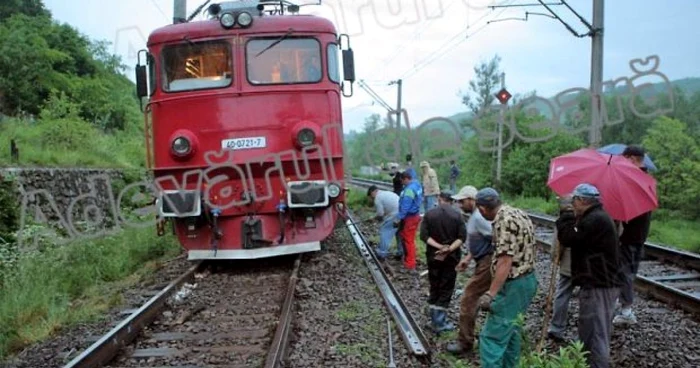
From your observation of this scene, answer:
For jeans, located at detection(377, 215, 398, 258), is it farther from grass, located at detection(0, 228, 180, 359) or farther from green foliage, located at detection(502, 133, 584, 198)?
green foliage, located at detection(502, 133, 584, 198)

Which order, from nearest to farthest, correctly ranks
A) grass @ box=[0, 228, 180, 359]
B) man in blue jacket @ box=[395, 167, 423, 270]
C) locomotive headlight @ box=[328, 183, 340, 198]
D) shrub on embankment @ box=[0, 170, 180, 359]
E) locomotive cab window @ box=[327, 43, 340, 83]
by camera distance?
grass @ box=[0, 228, 180, 359], shrub on embankment @ box=[0, 170, 180, 359], locomotive headlight @ box=[328, 183, 340, 198], man in blue jacket @ box=[395, 167, 423, 270], locomotive cab window @ box=[327, 43, 340, 83]

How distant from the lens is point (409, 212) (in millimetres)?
9094

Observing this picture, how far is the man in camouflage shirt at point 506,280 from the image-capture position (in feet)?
14.9

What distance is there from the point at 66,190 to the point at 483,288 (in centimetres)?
1130

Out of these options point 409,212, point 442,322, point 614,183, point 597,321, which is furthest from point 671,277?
point 597,321

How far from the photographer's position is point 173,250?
11547 mm

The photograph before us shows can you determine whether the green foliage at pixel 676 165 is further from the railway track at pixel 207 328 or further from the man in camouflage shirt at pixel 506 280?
the man in camouflage shirt at pixel 506 280

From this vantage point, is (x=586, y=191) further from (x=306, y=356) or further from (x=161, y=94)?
(x=161, y=94)

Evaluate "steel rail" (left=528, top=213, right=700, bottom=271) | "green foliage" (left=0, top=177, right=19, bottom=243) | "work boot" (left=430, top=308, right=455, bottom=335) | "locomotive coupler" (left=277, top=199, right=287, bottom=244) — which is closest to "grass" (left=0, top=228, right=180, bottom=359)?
"green foliage" (left=0, top=177, right=19, bottom=243)

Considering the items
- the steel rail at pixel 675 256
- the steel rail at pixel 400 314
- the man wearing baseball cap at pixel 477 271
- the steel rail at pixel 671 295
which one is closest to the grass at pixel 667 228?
the steel rail at pixel 675 256

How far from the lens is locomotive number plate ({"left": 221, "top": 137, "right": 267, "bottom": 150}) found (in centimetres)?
865

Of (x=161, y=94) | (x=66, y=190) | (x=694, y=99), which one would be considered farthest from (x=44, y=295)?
(x=694, y=99)

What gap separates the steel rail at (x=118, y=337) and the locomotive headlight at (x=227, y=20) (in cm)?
382

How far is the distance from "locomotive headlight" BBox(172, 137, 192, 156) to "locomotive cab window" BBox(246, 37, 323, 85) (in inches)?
49.7
